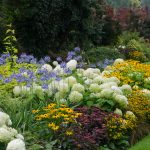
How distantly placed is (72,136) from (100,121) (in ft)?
2.81

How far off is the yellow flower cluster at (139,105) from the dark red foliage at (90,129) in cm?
95

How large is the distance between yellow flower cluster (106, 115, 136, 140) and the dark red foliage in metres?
0.10

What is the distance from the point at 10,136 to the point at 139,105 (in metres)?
3.53

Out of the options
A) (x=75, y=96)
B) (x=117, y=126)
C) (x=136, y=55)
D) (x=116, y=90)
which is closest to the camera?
(x=117, y=126)

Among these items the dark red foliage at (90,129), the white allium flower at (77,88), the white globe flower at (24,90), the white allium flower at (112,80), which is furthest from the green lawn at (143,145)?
the white globe flower at (24,90)

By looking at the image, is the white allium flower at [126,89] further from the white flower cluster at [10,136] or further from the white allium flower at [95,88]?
A: the white flower cluster at [10,136]

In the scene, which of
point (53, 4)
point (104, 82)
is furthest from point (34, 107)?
point (53, 4)

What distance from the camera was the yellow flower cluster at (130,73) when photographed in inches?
419

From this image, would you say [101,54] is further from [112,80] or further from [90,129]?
[90,129]

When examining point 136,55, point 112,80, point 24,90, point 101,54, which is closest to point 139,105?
point 112,80

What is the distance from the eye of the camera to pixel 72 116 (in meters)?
7.46

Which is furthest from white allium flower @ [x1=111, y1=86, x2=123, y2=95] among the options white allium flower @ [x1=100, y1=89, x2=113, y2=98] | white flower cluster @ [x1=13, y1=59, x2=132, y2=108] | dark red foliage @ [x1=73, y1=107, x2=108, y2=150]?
dark red foliage @ [x1=73, y1=107, x2=108, y2=150]

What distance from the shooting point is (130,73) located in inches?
436

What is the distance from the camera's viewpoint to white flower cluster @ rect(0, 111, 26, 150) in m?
6.07
